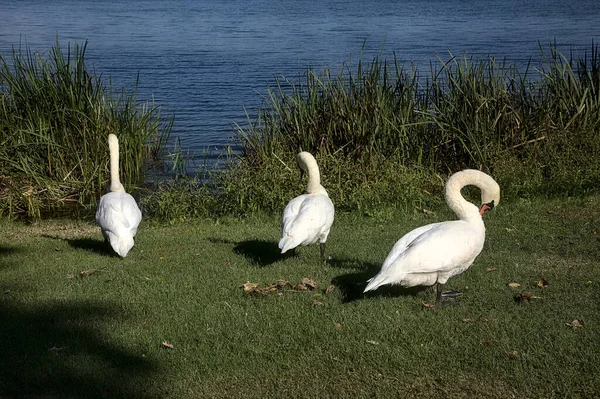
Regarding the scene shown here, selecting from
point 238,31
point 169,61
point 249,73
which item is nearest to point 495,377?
point 249,73

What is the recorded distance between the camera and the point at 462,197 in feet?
21.7

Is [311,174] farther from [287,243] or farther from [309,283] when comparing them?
[309,283]

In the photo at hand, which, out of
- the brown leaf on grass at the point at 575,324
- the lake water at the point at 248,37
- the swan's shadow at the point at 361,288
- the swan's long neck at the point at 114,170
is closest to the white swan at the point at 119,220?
the swan's long neck at the point at 114,170

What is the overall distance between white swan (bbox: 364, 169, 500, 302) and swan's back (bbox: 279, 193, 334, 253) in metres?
1.18

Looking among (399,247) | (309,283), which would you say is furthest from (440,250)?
(309,283)

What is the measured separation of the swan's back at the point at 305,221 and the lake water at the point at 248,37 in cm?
591

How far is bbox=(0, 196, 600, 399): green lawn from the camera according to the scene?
5090 mm

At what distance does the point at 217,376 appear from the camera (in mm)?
5199

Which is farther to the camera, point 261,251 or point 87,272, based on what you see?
point 261,251

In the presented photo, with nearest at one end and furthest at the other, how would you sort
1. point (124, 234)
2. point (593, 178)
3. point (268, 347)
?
point (268, 347), point (124, 234), point (593, 178)

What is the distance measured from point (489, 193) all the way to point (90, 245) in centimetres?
479

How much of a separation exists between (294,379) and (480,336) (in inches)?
59.3

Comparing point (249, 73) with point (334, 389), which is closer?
point (334, 389)

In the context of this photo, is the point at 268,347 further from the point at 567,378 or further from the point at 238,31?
the point at 238,31
